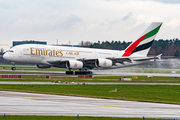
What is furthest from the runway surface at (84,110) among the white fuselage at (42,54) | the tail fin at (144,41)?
the tail fin at (144,41)

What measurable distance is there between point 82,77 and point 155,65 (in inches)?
2033

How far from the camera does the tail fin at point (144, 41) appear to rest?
80.1 m

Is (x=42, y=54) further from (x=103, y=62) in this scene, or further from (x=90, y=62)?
(x=103, y=62)

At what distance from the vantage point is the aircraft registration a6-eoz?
71.8 metres

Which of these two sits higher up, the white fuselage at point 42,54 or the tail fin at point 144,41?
the tail fin at point 144,41

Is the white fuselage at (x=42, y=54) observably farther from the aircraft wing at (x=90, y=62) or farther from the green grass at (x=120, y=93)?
the green grass at (x=120, y=93)

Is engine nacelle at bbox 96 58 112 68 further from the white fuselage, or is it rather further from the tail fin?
the tail fin

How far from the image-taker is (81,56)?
77938mm

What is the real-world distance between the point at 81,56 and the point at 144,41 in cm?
1629

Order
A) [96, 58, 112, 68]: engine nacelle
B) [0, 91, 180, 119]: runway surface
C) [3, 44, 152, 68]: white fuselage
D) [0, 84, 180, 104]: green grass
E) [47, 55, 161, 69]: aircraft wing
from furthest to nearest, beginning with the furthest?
[96, 58, 112, 68]: engine nacelle → [47, 55, 161, 69]: aircraft wing → [3, 44, 152, 68]: white fuselage → [0, 84, 180, 104]: green grass → [0, 91, 180, 119]: runway surface

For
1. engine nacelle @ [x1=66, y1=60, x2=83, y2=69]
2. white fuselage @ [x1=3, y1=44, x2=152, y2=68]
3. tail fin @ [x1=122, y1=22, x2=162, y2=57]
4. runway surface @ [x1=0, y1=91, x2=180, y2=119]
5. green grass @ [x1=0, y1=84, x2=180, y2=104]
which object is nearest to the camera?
runway surface @ [x1=0, y1=91, x2=180, y2=119]

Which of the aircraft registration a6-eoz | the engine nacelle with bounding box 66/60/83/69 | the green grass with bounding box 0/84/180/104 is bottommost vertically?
the green grass with bounding box 0/84/180/104

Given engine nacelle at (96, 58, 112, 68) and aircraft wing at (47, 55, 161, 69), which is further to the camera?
engine nacelle at (96, 58, 112, 68)

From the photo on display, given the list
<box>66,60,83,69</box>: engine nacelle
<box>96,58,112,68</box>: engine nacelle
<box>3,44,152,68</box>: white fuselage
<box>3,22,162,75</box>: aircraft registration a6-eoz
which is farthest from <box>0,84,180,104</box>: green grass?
<box>96,58,112,68</box>: engine nacelle
